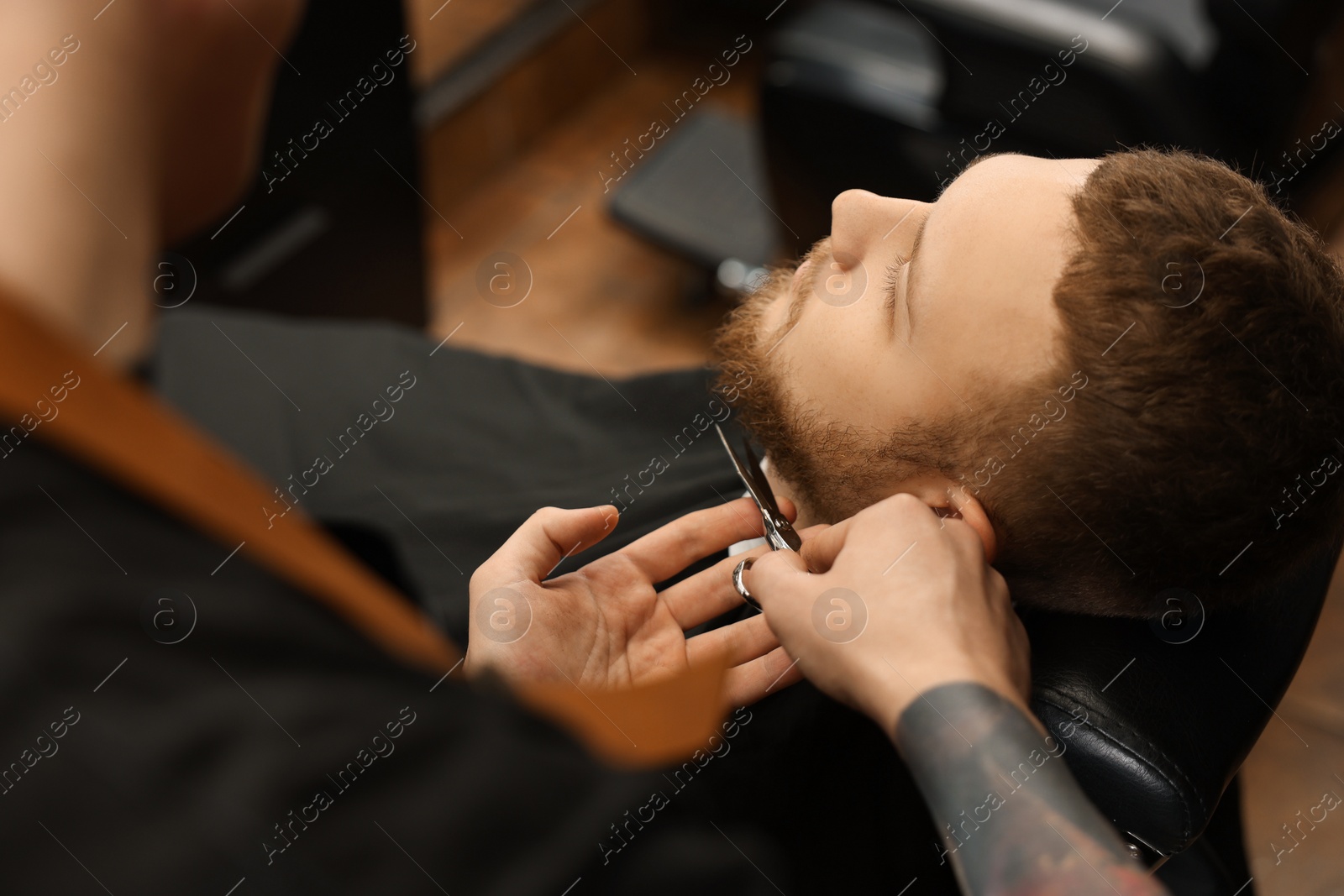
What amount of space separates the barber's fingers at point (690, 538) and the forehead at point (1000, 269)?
10.4 inches

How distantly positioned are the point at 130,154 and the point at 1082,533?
0.82 meters

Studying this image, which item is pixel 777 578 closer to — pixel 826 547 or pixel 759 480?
pixel 826 547

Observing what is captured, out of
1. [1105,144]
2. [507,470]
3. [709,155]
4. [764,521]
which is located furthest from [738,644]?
[709,155]

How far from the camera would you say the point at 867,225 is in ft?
3.43

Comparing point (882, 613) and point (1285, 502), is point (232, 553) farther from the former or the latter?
point (1285, 502)

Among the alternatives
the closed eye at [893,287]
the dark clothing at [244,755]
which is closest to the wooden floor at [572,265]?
the closed eye at [893,287]

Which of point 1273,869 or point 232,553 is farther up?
point 232,553

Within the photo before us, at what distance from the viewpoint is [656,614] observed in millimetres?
1001

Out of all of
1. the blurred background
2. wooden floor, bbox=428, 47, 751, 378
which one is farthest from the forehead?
wooden floor, bbox=428, 47, 751, 378

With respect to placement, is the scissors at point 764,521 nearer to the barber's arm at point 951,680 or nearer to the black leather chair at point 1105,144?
the barber's arm at point 951,680

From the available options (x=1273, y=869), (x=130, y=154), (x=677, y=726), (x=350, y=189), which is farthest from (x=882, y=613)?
(x=350, y=189)

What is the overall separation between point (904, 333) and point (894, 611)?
33 cm

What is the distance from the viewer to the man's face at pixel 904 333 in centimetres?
91

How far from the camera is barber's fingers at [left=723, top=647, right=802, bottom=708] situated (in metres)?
0.95
